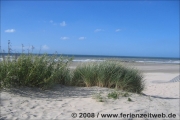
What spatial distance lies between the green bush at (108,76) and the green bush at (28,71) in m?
1.03

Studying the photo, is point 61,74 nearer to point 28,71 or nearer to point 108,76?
point 28,71

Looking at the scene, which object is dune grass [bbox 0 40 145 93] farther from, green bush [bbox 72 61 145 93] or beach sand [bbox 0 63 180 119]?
beach sand [bbox 0 63 180 119]

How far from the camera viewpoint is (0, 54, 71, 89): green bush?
244 inches

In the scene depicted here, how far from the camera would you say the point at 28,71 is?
6473mm

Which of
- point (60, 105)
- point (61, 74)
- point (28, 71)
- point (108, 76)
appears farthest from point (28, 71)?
point (108, 76)

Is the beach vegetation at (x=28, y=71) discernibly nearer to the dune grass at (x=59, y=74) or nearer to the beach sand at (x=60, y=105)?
the dune grass at (x=59, y=74)

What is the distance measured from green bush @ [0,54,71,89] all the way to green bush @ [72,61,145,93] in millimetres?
1031

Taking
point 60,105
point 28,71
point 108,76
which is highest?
point 28,71

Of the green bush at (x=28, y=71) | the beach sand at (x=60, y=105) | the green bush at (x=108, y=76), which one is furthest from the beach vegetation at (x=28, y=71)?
the green bush at (x=108, y=76)

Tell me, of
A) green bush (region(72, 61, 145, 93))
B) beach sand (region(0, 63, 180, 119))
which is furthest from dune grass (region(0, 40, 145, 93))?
beach sand (region(0, 63, 180, 119))

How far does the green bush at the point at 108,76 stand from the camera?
25.0 feet

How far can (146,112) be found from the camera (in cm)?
482

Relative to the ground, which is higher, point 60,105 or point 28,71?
point 28,71

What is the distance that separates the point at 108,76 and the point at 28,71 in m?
2.73
